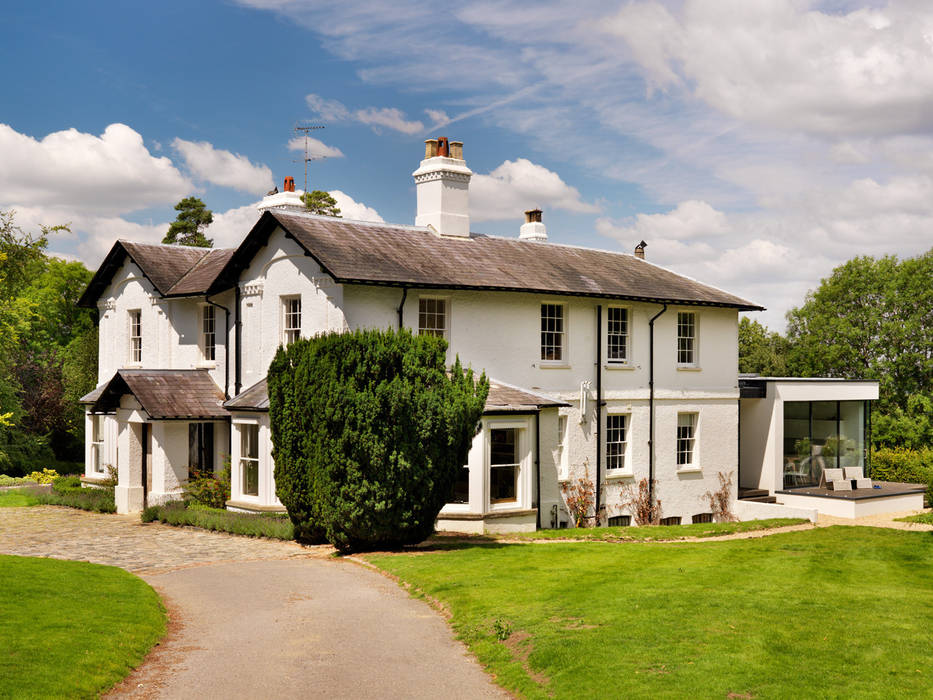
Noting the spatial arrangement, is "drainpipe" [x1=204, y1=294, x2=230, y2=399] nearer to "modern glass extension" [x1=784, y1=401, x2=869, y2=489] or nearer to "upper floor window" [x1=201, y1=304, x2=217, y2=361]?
"upper floor window" [x1=201, y1=304, x2=217, y2=361]

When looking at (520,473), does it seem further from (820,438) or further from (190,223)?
(190,223)

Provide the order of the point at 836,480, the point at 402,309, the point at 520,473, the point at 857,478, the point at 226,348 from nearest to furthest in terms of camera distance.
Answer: the point at 520,473 → the point at 402,309 → the point at 226,348 → the point at 836,480 → the point at 857,478

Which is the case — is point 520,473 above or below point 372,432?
below

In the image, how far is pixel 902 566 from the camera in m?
17.2

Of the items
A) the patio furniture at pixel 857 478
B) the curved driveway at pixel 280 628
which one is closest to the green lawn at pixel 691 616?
the curved driveway at pixel 280 628

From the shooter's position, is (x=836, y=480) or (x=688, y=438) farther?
(x=836, y=480)

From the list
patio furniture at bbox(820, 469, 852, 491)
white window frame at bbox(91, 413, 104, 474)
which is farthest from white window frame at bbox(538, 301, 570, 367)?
white window frame at bbox(91, 413, 104, 474)

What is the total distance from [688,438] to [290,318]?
13392 millimetres

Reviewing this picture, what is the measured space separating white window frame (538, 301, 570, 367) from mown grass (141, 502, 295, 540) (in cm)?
875

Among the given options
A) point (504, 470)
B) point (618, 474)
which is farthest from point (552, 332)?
point (504, 470)

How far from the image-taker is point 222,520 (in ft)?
73.7

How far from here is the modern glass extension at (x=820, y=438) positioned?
1251 inches

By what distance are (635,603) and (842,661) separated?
3.34 m

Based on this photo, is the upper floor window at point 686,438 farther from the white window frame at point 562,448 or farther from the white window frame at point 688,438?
the white window frame at point 562,448
